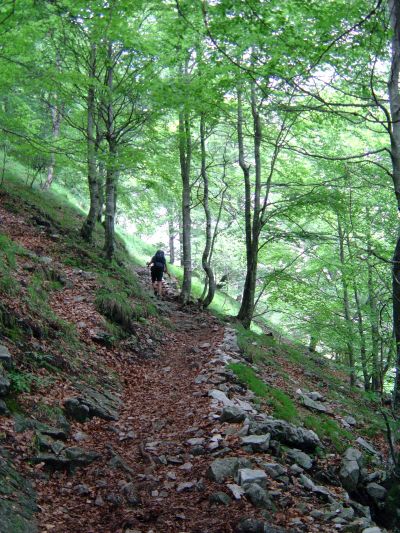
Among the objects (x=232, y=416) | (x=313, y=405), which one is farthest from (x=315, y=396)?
(x=232, y=416)

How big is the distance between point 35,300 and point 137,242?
870 inches

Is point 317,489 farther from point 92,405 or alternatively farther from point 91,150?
point 91,150

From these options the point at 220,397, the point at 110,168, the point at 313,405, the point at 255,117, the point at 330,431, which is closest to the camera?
the point at 220,397

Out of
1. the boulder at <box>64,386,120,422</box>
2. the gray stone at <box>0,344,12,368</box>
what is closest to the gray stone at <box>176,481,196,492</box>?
the boulder at <box>64,386,120,422</box>

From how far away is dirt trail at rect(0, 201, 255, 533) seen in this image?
13.2 ft

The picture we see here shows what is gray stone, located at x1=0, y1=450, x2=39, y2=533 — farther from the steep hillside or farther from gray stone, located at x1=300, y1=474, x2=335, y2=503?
gray stone, located at x1=300, y1=474, x2=335, y2=503

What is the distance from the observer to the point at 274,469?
5012 mm

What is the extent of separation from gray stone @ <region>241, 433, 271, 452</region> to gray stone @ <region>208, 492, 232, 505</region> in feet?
3.94

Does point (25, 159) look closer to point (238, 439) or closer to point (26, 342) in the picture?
point (26, 342)

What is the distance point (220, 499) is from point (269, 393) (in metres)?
4.02

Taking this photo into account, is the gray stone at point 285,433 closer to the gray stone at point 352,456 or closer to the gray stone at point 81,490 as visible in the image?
the gray stone at point 352,456

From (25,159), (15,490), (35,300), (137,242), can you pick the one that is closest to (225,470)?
(15,490)

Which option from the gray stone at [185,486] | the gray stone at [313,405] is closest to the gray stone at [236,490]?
the gray stone at [185,486]

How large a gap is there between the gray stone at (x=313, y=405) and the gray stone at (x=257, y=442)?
11.6 ft
